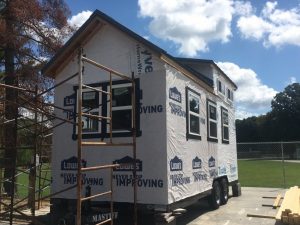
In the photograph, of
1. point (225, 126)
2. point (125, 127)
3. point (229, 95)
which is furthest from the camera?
point (229, 95)

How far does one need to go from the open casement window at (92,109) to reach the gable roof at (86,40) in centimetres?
114

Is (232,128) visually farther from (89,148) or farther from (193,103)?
(89,148)

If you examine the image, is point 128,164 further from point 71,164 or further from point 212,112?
point 212,112

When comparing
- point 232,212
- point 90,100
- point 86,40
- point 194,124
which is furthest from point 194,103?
point 232,212

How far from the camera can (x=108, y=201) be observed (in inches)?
406

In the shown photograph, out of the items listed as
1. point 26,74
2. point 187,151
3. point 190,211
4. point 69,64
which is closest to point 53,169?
point 69,64

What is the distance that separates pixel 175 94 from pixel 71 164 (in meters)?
3.15

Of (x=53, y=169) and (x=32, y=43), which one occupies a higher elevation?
(x=32, y=43)

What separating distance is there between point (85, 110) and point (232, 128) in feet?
28.1

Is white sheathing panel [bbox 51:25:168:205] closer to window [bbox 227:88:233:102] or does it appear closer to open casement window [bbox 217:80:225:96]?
open casement window [bbox 217:80:225:96]

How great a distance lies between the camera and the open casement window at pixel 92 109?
10727 millimetres

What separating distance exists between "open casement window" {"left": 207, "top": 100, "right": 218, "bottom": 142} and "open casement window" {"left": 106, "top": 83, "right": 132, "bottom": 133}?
3805 mm

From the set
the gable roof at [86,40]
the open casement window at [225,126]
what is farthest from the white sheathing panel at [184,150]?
the open casement window at [225,126]

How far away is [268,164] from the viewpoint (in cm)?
3766
